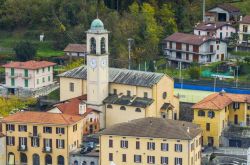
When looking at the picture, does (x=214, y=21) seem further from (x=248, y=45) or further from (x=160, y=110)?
(x=160, y=110)

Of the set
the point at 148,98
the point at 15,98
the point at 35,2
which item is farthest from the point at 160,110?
the point at 35,2

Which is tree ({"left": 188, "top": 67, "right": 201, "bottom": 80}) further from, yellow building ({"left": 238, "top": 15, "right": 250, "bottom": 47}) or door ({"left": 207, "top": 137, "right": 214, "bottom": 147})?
door ({"left": 207, "top": 137, "right": 214, "bottom": 147})

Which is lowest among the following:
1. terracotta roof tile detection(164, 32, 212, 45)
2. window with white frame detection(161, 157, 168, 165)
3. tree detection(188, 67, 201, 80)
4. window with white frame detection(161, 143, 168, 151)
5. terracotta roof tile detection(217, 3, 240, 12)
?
window with white frame detection(161, 157, 168, 165)

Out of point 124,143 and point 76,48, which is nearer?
point 124,143

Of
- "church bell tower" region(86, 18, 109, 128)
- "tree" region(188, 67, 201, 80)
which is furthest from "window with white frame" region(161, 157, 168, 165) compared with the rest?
"tree" region(188, 67, 201, 80)

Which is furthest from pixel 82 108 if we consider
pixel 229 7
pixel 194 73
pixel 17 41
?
pixel 229 7

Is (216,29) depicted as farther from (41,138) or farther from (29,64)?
(41,138)

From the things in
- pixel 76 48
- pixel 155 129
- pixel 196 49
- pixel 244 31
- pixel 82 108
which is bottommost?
pixel 155 129

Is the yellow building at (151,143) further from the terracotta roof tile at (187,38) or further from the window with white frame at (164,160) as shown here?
the terracotta roof tile at (187,38)
